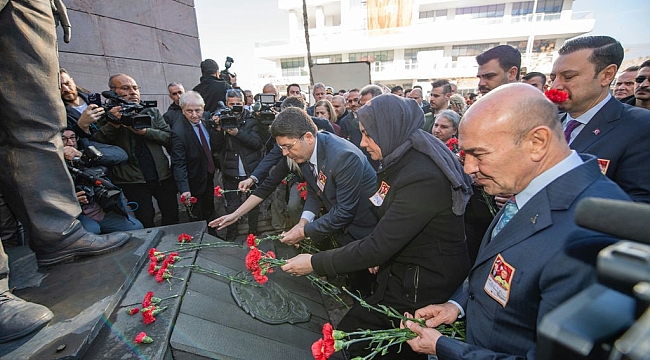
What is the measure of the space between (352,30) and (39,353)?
43.3m

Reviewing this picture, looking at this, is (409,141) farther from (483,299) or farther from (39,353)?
(39,353)

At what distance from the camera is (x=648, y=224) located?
33 cm

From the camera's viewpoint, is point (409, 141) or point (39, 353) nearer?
point (39, 353)

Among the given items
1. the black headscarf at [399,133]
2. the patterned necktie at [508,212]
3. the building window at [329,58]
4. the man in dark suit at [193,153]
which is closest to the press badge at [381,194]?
the black headscarf at [399,133]

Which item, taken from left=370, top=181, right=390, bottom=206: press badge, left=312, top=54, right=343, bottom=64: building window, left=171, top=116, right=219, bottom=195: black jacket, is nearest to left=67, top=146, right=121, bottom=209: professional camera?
left=171, top=116, right=219, bottom=195: black jacket

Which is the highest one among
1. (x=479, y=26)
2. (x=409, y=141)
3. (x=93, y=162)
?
(x=479, y=26)

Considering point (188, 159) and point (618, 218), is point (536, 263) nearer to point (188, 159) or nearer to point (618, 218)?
point (618, 218)

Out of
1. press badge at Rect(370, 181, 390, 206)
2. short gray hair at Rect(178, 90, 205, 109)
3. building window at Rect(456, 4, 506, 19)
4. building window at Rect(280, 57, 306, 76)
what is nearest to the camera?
press badge at Rect(370, 181, 390, 206)

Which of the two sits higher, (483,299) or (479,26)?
(479,26)

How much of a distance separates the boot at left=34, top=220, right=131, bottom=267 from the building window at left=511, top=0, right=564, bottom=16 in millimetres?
44541

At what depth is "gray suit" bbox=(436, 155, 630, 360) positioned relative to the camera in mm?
871

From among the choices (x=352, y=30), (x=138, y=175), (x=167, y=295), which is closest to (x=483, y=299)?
(x=167, y=295)

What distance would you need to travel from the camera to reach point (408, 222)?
170 cm

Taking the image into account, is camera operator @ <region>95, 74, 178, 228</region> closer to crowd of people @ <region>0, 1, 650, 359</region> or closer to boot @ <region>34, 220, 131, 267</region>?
crowd of people @ <region>0, 1, 650, 359</region>
